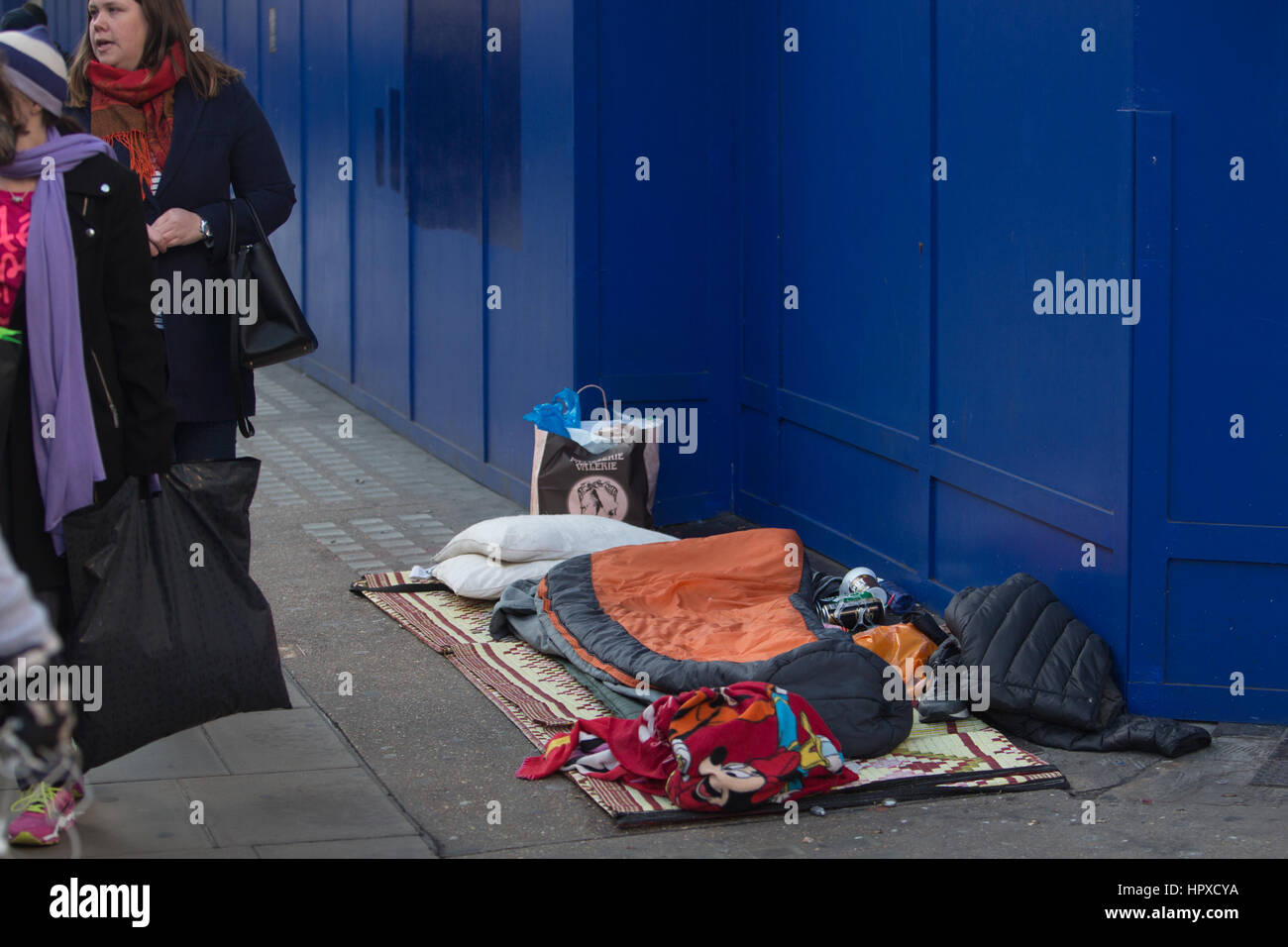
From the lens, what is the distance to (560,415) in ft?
24.4

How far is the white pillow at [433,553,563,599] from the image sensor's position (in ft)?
21.5

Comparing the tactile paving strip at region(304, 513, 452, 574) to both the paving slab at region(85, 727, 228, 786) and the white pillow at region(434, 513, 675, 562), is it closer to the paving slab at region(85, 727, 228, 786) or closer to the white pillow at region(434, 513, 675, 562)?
the white pillow at region(434, 513, 675, 562)

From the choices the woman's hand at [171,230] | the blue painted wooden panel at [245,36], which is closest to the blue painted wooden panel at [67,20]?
the blue painted wooden panel at [245,36]

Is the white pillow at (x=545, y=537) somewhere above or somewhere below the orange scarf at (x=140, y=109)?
below

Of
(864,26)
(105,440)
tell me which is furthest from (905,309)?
(105,440)

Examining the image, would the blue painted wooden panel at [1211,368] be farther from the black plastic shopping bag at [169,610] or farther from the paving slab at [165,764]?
the paving slab at [165,764]

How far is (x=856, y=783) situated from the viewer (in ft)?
15.6

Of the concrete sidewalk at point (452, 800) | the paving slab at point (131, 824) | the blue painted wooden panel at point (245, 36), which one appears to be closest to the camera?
the paving slab at point (131, 824)

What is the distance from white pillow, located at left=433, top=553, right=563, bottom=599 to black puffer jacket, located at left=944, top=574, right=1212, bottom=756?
5.87ft

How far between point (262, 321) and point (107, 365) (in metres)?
0.93

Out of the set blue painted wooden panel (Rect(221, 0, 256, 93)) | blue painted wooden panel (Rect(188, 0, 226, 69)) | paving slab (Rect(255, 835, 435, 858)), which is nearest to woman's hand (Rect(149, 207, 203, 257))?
paving slab (Rect(255, 835, 435, 858))

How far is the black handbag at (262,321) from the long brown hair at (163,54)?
1.26 ft

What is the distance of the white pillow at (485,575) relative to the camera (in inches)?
258
